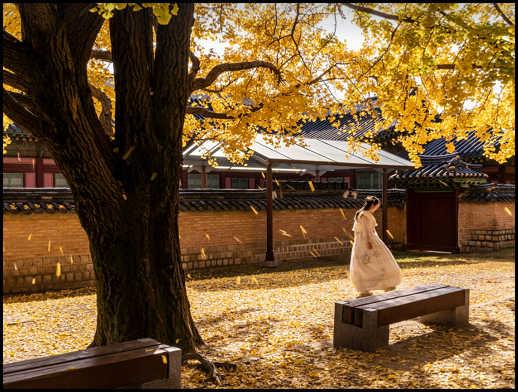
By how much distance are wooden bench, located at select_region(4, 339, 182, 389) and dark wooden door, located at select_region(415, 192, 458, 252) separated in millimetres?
15334

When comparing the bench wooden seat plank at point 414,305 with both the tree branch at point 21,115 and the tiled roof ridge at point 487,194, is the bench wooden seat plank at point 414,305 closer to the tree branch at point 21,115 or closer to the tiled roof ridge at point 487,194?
the tree branch at point 21,115

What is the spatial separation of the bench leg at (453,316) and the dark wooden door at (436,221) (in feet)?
37.3

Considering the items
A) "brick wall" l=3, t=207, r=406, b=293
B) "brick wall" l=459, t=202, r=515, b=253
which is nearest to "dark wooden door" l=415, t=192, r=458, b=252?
"brick wall" l=459, t=202, r=515, b=253

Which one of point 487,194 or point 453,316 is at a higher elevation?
point 487,194

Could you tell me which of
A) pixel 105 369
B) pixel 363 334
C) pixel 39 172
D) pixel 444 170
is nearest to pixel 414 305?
pixel 363 334

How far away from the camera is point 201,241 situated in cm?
1291

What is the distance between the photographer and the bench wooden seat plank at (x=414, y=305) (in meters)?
5.35

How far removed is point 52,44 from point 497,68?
4.31 metres

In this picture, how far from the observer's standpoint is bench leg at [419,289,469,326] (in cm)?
630

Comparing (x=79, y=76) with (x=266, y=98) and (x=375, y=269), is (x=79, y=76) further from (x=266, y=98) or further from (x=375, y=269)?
(x=375, y=269)

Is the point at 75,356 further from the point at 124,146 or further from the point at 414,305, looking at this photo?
the point at 414,305

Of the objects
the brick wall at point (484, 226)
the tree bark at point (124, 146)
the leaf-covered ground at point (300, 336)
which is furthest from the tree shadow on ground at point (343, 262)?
the tree bark at point (124, 146)

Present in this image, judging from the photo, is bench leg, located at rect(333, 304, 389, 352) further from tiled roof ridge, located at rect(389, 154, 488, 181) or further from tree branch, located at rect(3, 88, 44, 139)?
tiled roof ridge, located at rect(389, 154, 488, 181)

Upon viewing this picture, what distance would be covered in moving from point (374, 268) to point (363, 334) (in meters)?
2.60
